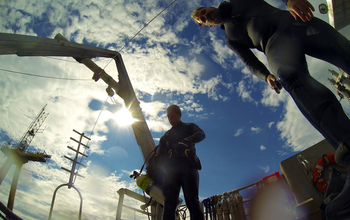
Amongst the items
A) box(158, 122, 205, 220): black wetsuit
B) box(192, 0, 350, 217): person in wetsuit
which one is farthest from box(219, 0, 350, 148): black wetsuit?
box(158, 122, 205, 220): black wetsuit

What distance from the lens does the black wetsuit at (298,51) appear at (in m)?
0.68

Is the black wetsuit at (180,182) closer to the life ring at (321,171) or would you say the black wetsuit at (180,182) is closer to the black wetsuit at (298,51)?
the black wetsuit at (298,51)

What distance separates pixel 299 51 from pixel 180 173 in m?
1.46

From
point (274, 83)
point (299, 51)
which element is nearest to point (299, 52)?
point (299, 51)

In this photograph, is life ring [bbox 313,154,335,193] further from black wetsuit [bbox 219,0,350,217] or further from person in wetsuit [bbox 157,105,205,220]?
black wetsuit [bbox 219,0,350,217]

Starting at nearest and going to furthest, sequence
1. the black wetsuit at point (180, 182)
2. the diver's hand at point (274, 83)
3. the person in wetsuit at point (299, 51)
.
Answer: the person in wetsuit at point (299, 51)
the diver's hand at point (274, 83)
the black wetsuit at point (180, 182)

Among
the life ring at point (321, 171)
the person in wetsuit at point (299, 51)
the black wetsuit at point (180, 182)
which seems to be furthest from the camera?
the life ring at point (321, 171)

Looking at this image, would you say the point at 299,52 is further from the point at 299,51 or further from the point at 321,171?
the point at 321,171

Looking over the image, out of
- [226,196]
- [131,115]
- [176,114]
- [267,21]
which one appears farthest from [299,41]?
[131,115]

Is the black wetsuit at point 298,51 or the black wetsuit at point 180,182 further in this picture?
the black wetsuit at point 180,182

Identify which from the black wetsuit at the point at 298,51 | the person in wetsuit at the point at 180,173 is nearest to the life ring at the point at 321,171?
the person in wetsuit at the point at 180,173

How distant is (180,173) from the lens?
1793mm

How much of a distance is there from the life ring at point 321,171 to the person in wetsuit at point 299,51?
163 centimetres

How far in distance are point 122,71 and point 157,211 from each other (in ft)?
17.3
